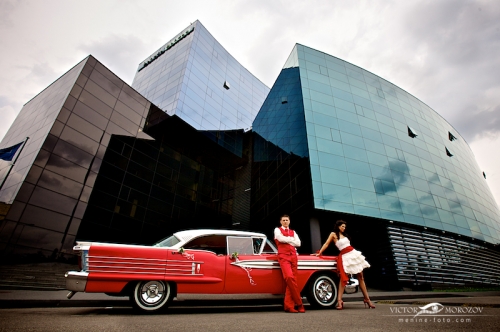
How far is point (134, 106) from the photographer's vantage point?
20.7 meters

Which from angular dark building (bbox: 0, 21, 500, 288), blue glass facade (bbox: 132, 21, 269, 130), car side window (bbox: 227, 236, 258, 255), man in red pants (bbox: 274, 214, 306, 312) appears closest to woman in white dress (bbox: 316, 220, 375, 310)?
man in red pants (bbox: 274, 214, 306, 312)

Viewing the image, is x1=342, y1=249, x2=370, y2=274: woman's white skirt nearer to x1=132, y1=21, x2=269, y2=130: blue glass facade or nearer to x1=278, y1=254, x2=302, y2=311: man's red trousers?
x1=278, y1=254, x2=302, y2=311: man's red trousers

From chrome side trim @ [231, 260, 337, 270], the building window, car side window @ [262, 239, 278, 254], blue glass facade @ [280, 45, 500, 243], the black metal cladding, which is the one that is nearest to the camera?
chrome side trim @ [231, 260, 337, 270]

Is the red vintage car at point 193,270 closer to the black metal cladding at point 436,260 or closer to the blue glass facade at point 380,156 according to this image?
the blue glass facade at point 380,156

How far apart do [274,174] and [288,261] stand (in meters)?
16.1

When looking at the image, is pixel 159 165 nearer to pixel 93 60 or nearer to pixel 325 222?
pixel 93 60

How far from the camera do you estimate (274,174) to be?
2081 centimetres

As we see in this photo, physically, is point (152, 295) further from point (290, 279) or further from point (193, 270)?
point (290, 279)

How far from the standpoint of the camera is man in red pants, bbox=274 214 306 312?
4.50 meters

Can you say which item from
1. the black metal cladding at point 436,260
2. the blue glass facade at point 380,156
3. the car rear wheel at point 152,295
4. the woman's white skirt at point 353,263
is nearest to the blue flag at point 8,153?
the car rear wheel at point 152,295

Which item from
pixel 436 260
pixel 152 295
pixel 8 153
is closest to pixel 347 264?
pixel 152 295

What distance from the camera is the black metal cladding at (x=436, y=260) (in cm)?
1439

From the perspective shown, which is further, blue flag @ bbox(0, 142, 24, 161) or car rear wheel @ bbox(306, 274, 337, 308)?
blue flag @ bbox(0, 142, 24, 161)

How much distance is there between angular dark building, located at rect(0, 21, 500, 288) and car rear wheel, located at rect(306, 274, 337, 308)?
9.02 m
